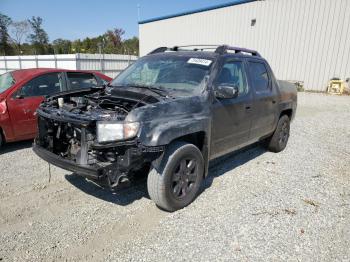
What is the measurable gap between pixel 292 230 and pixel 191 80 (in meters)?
2.15

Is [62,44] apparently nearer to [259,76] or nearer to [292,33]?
[292,33]

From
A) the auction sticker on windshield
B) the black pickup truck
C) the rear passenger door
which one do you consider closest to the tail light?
the black pickup truck

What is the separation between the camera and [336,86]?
56.1 feet

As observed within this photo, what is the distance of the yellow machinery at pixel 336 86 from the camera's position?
17016 millimetres

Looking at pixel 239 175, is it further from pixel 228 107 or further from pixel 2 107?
pixel 2 107

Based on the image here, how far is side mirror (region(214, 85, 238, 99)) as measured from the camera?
380 cm

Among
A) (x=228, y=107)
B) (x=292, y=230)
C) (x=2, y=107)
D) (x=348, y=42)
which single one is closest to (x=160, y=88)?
(x=228, y=107)

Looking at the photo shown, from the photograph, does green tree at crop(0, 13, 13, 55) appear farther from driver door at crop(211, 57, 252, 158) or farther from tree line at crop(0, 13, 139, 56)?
driver door at crop(211, 57, 252, 158)

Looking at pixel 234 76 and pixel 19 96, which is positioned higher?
pixel 234 76

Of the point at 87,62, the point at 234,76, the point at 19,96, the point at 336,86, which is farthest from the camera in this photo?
the point at 87,62

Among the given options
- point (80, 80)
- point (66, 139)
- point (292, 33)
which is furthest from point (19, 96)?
point (292, 33)

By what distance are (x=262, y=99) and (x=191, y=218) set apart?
97.0 inches

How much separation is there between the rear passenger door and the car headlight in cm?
239

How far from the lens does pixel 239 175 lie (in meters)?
4.92
